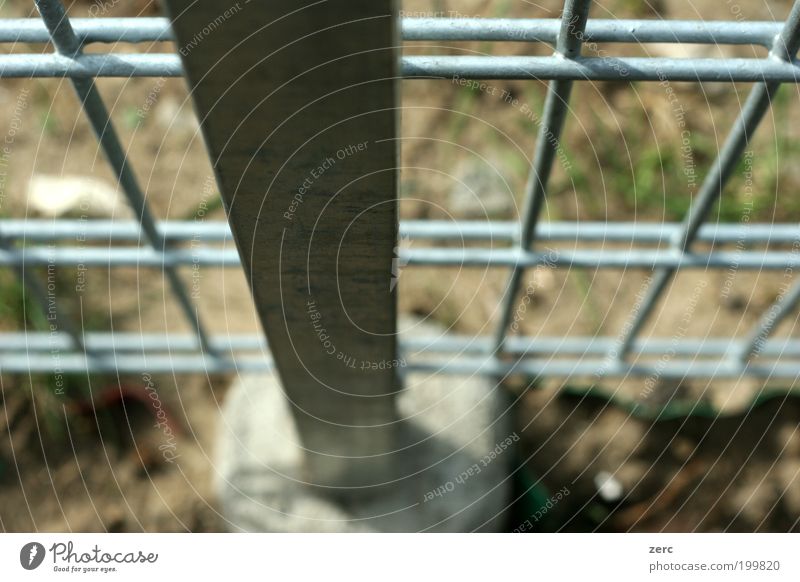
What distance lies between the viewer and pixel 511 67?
775 millimetres

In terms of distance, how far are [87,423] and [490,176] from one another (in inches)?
30.3

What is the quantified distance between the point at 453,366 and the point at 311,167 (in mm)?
675

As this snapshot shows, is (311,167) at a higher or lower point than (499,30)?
lower

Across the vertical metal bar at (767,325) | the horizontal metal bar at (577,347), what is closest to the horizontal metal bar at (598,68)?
the vertical metal bar at (767,325)

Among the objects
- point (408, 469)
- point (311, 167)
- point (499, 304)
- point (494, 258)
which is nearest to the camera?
point (311, 167)

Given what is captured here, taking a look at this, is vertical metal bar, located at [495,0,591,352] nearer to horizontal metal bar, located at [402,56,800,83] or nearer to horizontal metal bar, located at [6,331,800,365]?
horizontal metal bar, located at [402,56,800,83]

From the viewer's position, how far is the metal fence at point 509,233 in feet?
2.52

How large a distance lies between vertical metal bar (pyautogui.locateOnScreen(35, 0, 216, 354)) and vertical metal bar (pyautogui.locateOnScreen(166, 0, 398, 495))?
0.18 m

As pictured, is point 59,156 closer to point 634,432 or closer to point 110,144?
point 110,144

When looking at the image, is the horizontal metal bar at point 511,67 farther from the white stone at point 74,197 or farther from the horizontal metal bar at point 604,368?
the white stone at point 74,197

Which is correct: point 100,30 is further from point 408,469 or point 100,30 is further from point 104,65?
point 408,469

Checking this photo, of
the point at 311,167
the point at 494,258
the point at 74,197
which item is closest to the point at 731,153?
the point at 494,258

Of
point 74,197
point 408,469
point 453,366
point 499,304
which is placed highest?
point 74,197

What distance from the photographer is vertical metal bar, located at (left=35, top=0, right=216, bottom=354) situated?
0.72m
